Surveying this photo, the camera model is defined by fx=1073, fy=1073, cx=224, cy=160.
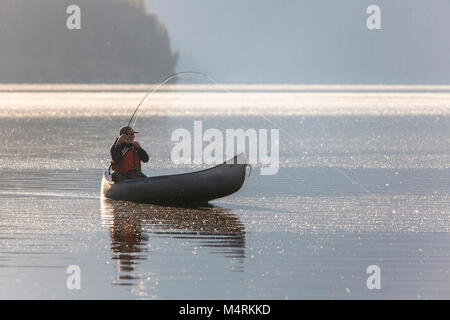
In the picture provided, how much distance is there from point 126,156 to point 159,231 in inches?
177

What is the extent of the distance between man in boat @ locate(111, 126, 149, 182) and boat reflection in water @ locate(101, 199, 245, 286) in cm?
63

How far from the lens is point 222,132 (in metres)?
54.8

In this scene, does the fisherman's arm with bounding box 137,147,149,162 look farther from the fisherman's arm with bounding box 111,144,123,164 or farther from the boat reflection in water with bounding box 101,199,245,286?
the boat reflection in water with bounding box 101,199,245,286

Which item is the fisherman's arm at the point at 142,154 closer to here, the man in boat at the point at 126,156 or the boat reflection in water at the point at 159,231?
the man in boat at the point at 126,156

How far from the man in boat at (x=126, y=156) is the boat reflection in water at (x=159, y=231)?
2.07 ft

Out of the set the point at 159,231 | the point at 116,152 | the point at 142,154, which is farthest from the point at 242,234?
the point at 116,152

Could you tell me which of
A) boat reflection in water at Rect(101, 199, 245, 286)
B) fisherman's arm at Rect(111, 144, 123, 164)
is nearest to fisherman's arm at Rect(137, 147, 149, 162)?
fisherman's arm at Rect(111, 144, 123, 164)

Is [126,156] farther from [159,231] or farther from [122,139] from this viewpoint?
[159,231]

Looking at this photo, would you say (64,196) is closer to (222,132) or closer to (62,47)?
(222,132)

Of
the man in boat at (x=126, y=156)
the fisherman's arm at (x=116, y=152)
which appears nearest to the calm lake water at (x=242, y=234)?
the man in boat at (x=126, y=156)

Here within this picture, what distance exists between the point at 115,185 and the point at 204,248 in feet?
21.0

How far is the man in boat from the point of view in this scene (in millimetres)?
22328

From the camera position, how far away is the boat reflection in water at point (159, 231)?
15.7 metres

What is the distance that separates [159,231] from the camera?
60.5 feet
